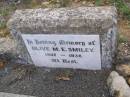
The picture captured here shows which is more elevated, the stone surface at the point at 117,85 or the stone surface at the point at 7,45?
the stone surface at the point at 7,45

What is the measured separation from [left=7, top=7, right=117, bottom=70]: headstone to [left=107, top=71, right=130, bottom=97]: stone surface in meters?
0.20

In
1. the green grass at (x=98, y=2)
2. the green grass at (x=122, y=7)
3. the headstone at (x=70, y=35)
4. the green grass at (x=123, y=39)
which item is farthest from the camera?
the green grass at (x=98, y=2)

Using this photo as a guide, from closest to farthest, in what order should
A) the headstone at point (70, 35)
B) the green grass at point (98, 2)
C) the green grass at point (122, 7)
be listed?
the headstone at point (70, 35), the green grass at point (122, 7), the green grass at point (98, 2)

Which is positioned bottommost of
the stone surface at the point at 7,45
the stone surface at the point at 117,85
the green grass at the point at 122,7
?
the stone surface at the point at 117,85

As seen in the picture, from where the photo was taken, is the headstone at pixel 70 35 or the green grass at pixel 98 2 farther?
the green grass at pixel 98 2

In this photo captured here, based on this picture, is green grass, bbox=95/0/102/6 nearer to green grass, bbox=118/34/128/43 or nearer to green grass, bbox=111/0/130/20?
green grass, bbox=111/0/130/20

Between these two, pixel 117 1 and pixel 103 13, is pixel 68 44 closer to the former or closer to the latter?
pixel 103 13

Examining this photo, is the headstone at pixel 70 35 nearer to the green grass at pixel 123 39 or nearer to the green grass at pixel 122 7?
the green grass at pixel 123 39

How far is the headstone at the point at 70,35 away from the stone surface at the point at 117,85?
202 millimetres

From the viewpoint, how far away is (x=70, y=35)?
2.97 m

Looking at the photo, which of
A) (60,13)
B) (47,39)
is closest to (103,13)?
(60,13)

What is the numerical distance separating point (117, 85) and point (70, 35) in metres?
0.74

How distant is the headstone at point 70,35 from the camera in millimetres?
2883

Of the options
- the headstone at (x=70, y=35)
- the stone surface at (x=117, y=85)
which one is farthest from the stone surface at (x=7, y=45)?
the stone surface at (x=117, y=85)
